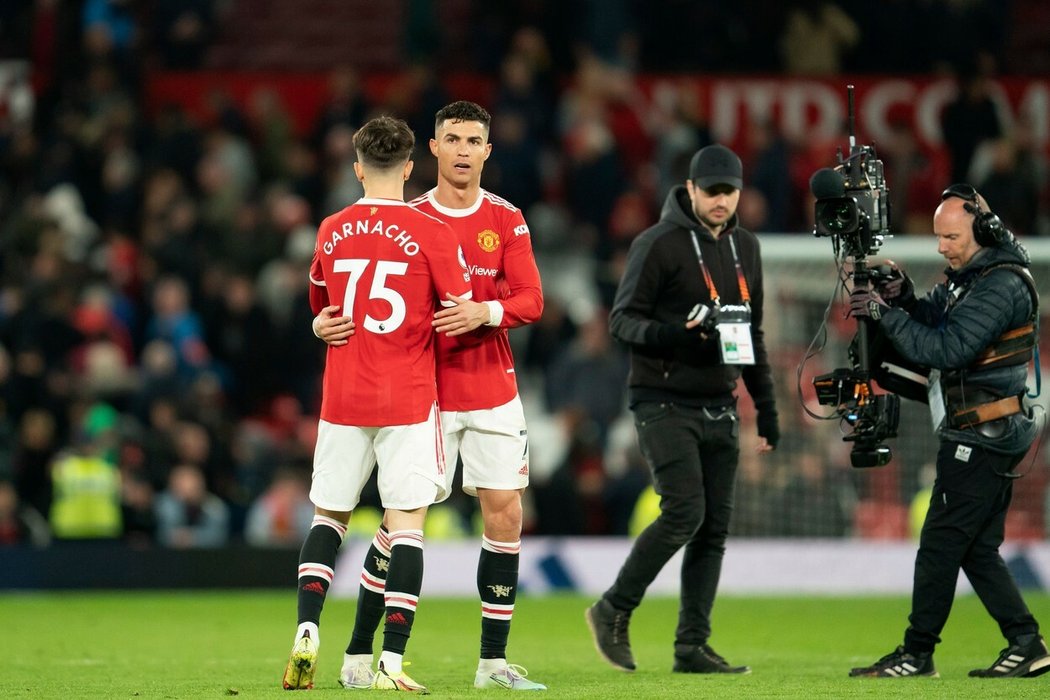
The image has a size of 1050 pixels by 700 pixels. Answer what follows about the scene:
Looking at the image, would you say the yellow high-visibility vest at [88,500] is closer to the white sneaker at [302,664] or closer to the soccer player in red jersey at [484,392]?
the soccer player in red jersey at [484,392]

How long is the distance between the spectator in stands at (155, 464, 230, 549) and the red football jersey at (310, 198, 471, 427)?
795cm

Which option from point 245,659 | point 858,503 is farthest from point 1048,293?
point 245,659

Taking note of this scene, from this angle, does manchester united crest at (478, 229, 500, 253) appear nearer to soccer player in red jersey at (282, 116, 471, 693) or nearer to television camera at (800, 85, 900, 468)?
soccer player in red jersey at (282, 116, 471, 693)

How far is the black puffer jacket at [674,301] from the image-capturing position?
848 centimetres

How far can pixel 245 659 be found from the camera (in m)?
9.14

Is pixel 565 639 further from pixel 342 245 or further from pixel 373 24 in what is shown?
pixel 373 24

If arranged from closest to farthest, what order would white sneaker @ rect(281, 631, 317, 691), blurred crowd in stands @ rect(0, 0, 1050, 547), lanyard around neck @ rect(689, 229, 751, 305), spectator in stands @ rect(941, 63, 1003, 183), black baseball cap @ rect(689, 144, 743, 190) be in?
white sneaker @ rect(281, 631, 317, 691) < black baseball cap @ rect(689, 144, 743, 190) < lanyard around neck @ rect(689, 229, 751, 305) < blurred crowd in stands @ rect(0, 0, 1050, 547) < spectator in stands @ rect(941, 63, 1003, 183)

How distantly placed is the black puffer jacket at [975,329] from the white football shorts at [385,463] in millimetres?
2184

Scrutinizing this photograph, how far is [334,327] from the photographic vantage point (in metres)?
7.25

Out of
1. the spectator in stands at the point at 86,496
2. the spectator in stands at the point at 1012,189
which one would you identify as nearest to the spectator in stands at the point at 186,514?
the spectator in stands at the point at 86,496

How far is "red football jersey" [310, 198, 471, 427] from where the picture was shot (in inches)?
284

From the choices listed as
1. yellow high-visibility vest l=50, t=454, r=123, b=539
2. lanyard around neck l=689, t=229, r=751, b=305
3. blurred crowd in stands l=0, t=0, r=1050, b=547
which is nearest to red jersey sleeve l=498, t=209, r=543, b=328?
lanyard around neck l=689, t=229, r=751, b=305

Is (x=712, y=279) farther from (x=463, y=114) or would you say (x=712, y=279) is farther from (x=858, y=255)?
(x=463, y=114)

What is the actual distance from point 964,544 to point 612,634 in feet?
5.53
